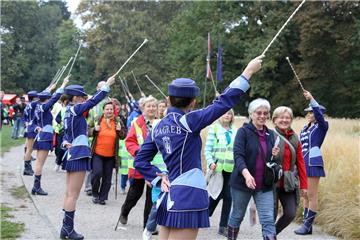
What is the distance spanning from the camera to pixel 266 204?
5.73 meters

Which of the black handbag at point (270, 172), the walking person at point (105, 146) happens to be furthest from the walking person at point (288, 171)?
the walking person at point (105, 146)

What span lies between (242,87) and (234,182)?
7.50ft

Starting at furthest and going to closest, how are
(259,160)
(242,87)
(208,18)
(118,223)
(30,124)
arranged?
(208,18), (30,124), (118,223), (259,160), (242,87)

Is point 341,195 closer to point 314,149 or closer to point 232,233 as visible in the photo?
point 314,149

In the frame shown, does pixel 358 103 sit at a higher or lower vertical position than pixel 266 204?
higher

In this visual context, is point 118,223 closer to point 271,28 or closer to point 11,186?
point 11,186

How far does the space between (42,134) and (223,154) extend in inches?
185

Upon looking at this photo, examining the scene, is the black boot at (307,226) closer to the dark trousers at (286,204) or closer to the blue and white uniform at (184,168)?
the dark trousers at (286,204)

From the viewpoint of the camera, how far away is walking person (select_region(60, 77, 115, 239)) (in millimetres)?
6738

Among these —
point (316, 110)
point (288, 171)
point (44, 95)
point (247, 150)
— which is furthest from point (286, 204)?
point (44, 95)

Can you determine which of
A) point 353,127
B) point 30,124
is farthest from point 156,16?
point 30,124

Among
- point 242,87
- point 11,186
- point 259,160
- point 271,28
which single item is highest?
point 271,28

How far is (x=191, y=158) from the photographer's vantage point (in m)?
4.02

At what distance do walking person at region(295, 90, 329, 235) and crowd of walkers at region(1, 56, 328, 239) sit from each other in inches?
0.6
